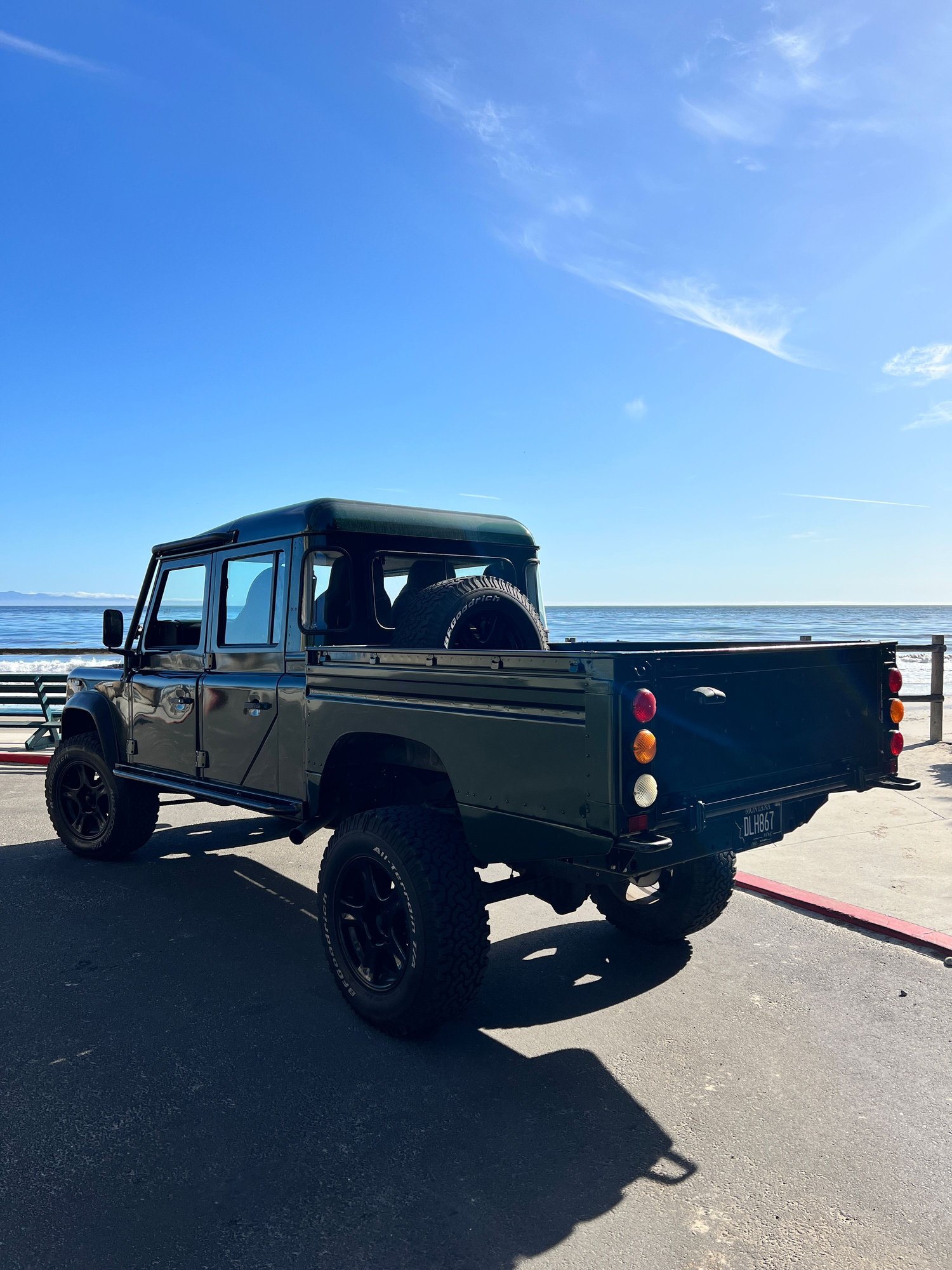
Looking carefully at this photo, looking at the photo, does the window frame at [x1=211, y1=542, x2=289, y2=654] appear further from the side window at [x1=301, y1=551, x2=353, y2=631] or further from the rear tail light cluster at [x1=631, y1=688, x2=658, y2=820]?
the rear tail light cluster at [x1=631, y1=688, x2=658, y2=820]

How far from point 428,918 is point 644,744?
3.85 feet

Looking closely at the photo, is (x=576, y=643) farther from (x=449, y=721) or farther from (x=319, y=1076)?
(x=319, y=1076)

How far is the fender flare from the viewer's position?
6.20 metres

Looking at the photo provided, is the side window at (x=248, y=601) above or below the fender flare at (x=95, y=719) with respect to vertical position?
above

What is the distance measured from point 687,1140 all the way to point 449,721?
1662mm

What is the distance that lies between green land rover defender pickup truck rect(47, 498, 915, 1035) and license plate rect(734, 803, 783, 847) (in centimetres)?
1

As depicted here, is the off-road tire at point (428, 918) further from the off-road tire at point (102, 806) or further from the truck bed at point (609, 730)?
the off-road tire at point (102, 806)

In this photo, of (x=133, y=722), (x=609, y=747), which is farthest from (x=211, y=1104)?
(x=133, y=722)

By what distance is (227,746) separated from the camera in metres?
5.04

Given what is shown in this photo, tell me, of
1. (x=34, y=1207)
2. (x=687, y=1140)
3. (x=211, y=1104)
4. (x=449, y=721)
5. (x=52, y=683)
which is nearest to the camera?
(x=34, y=1207)

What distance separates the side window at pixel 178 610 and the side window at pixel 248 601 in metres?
0.30

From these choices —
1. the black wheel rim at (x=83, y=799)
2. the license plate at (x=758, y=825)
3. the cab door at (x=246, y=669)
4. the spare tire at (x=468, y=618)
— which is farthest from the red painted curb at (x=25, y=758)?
the license plate at (x=758, y=825)

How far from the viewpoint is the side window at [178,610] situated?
558 cm

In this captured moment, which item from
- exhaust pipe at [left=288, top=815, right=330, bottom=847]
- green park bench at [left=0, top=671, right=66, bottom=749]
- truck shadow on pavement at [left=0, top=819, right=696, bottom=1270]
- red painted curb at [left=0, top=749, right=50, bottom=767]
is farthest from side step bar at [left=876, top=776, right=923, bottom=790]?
green park bench at [left=0, top=671, right=66, bottom=749]
